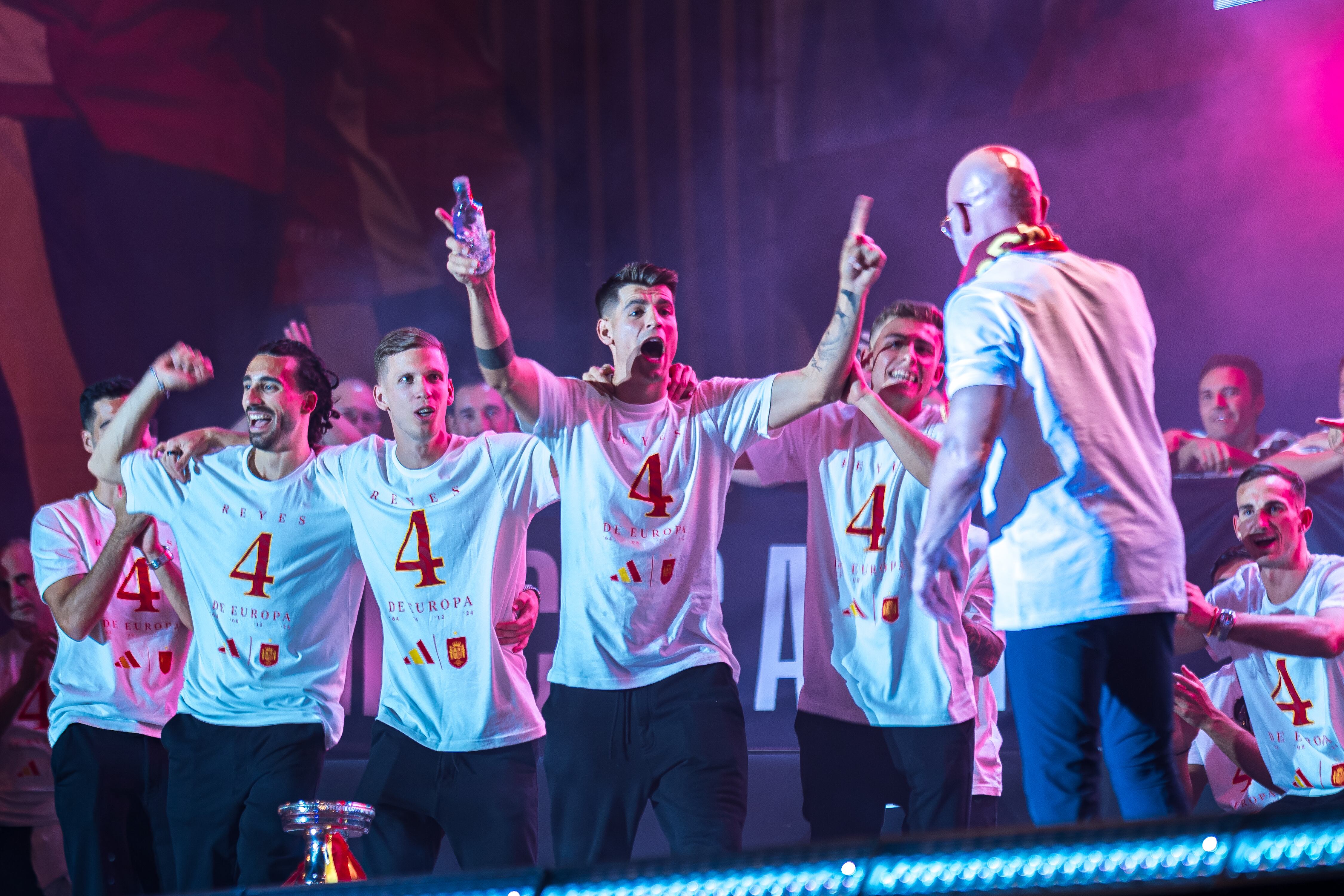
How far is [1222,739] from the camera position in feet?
15.4

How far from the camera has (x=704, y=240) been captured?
651 centimetres

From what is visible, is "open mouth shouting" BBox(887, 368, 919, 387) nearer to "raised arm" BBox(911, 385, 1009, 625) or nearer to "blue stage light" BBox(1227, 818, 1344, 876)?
"raised arm" BBox(911, 385, 1009, 625)

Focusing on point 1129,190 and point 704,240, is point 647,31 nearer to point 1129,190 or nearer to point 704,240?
point 704,240

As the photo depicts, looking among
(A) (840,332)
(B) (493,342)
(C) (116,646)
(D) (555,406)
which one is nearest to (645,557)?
(D) (555,406)

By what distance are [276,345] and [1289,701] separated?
160 inches

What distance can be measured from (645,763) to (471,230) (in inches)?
66.1

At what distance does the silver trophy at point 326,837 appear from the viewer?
105 inches

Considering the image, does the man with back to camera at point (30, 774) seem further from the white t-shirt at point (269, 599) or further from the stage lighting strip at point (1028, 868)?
the stage lighting strip at point (1028, 868)

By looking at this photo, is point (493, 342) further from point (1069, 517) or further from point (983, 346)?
point (1069, 517)

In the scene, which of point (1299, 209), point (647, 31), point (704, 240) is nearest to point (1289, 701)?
point (1299, 209)

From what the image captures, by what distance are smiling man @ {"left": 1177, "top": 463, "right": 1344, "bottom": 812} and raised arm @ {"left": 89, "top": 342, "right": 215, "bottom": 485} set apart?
12.5ft

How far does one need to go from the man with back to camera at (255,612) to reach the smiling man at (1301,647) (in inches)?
127

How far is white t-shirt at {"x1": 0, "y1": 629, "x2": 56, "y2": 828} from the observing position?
223 inches

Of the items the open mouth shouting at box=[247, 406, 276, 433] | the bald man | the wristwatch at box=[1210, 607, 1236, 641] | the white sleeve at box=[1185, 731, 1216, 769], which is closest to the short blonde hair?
the open mouth shouting at box=[247, 406, 276, 433]
